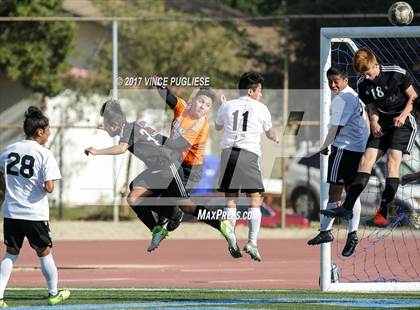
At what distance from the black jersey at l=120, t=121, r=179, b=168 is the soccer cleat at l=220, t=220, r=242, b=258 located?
Result: 1.11 meters

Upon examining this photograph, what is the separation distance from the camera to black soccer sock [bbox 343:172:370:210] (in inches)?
516

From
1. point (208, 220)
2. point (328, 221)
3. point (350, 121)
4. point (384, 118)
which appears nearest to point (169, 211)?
point (208, 220)

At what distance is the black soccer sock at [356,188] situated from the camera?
13.1 metres

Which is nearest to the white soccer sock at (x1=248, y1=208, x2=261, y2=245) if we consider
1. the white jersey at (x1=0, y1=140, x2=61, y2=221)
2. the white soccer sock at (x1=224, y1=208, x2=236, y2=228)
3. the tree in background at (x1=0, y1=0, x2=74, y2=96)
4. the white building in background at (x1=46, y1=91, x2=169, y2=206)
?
the white soccer sock at (x1=224, y1=208, x2=236, y2=228)

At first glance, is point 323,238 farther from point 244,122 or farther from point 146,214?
point 146,214

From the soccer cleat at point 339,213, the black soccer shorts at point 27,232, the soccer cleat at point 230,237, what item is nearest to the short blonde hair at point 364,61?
the soccer cleat at point 339,213

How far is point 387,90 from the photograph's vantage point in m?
12.6

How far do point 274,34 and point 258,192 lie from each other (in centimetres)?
1597

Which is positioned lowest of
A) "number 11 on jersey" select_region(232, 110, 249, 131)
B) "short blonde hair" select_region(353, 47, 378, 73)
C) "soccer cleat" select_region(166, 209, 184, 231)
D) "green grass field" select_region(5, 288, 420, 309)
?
"green grass field" select_region(5, 288, 420, 309)

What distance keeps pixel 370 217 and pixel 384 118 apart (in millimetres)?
4817

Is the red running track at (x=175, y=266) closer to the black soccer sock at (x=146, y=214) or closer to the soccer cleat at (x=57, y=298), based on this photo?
the black soccer sock at (x=146, y=214)

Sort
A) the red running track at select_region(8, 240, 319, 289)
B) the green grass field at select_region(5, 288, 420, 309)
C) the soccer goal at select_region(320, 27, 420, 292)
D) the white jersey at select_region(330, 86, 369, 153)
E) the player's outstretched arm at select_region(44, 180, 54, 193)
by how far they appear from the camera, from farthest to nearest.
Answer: the red running track at select_region(8, 240, 319, 289)
the soccer goal at select_region(320, 27, 420, 292)
the white jersey at select_region(330, 86, 369, 153)
the green grass field at select_region(5, 288, 420, 309)
the player's outstretched arm at select_region(44, 180, 54, 193)

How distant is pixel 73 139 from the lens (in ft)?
91.7

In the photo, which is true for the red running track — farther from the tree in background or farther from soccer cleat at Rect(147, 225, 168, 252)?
the tree in background
